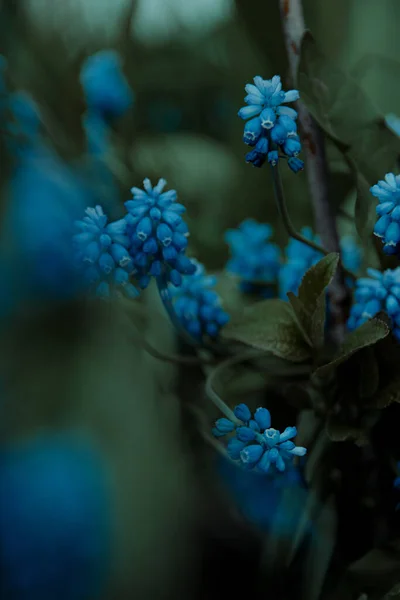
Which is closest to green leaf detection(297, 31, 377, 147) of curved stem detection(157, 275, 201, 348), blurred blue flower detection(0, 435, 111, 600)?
curved stem detection(157, 275, 201, 348)

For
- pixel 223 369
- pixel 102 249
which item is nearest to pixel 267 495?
pixel 223 369

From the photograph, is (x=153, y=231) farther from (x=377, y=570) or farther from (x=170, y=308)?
(x=377, y=570)

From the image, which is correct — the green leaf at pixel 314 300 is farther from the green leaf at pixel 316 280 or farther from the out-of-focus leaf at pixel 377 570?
the out-of-focus leaf at pixel 377 570

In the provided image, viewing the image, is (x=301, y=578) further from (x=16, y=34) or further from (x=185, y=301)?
(x=16, y=34)

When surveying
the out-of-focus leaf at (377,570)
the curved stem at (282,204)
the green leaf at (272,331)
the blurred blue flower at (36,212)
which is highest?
the blurred blue flower at (36,212)

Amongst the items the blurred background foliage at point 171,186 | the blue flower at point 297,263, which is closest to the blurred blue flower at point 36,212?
the blurred background foliage at point 171,186

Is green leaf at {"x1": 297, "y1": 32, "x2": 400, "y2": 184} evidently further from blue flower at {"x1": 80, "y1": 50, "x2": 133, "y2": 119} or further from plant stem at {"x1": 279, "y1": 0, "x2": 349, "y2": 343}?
blue flower at {"x1": 80, "y1": 50, "x2": 133, "y2": 119}

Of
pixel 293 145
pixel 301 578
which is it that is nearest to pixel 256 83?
pixel 293 145
